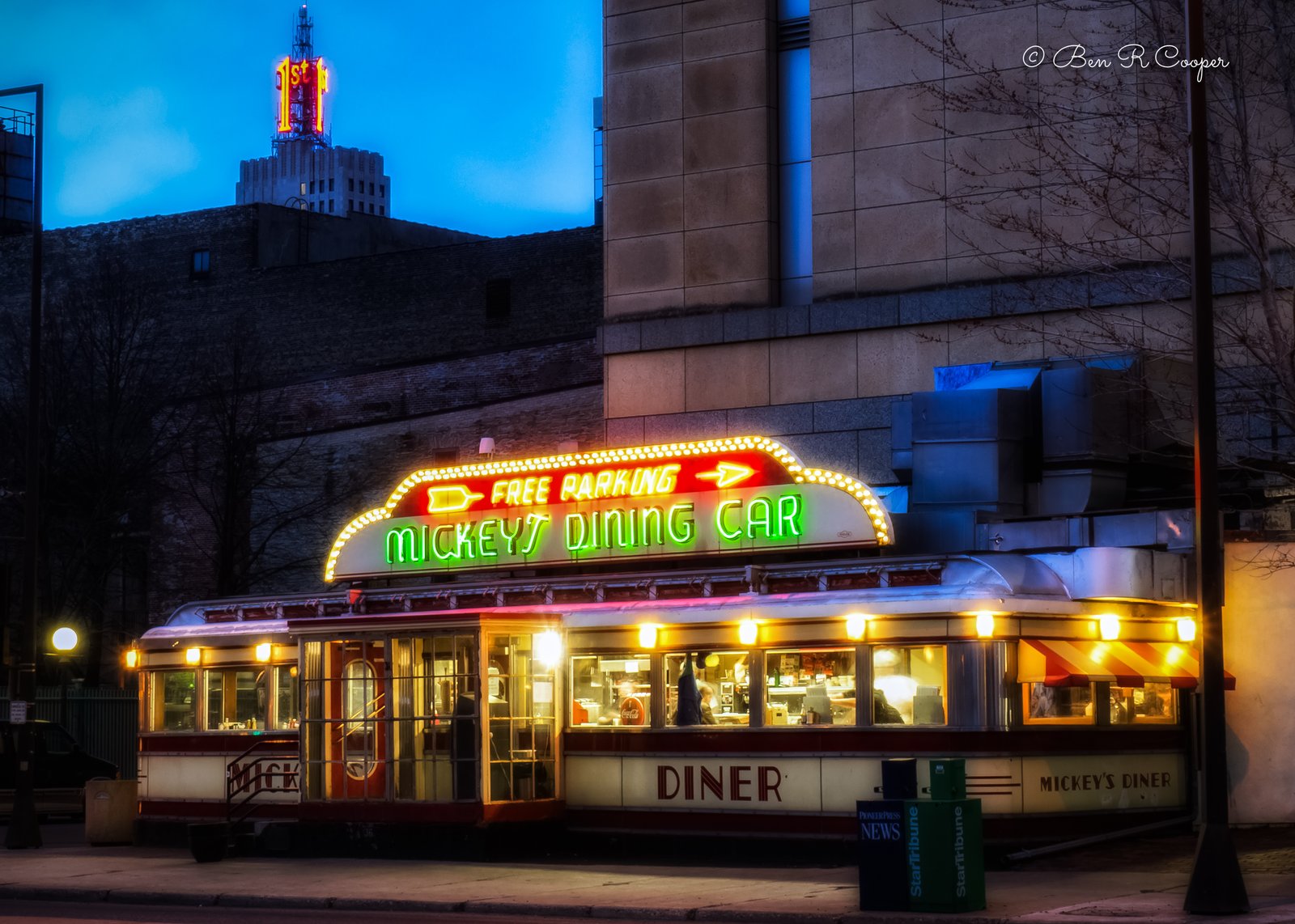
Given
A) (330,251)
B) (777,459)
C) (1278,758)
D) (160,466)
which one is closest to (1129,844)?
(1278,758)

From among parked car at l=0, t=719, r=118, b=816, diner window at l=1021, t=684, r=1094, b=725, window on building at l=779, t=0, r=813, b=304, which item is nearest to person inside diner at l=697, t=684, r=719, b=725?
diner window at l=1021, t=684, r=1094, b=725

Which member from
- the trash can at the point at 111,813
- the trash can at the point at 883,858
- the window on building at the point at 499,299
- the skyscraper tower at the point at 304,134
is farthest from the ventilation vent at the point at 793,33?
the skyscraper tower at the point at 304,134

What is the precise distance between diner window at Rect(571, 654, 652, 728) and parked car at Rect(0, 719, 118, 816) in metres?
16.1

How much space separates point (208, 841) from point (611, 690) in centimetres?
587

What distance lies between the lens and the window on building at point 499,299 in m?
56.6

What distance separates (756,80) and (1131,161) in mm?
7188

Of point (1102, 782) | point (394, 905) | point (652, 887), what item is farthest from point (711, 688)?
point (394, 905)

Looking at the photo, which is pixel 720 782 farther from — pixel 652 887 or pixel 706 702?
pixel 652 887

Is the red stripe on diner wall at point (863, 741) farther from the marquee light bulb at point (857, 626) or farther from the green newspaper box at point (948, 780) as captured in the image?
the green newspaper box at point (948, 780)

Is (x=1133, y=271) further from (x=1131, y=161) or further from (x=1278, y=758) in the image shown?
(x=1278, y=758)

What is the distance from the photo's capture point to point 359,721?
24.6m

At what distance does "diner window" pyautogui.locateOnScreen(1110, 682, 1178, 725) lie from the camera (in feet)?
74.7

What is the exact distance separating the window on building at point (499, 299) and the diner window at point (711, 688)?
33935mm

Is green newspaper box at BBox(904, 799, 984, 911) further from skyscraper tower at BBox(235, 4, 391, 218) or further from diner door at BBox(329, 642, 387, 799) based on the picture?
skyscraper tower at BBox(235, 4, 391, 218)
